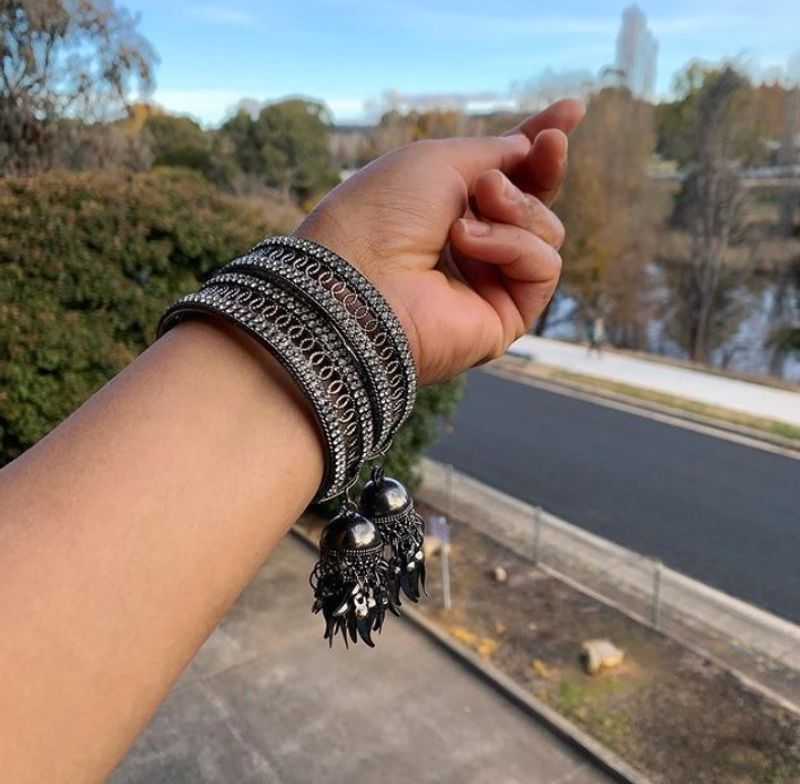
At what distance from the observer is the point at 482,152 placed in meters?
1.58

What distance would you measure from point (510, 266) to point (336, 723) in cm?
455

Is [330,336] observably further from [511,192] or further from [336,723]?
[336,723]

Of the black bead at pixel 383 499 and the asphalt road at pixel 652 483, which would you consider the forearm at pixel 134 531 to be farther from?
the asphalt road at pixel 652 483

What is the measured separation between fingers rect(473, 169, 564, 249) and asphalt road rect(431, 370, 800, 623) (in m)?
6.80

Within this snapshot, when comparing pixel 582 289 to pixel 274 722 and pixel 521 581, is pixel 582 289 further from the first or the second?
pixel 274 722

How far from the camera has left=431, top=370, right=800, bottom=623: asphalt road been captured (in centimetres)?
807

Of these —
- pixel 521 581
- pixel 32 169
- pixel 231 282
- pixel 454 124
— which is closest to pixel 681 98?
pixel 454 124

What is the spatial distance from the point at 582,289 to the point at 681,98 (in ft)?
Result: 43.7

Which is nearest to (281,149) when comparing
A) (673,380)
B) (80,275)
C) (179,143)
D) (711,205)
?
(179,143)

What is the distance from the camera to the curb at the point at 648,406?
12.0m

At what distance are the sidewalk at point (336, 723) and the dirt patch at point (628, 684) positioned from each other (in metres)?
0.38

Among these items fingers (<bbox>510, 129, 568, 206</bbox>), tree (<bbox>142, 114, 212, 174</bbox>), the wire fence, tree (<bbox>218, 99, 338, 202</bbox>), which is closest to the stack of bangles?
fingers (<bbox>510, 129, 568, 206</bbox>)

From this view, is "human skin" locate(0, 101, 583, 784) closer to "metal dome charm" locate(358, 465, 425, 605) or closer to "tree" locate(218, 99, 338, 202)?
"metal dome charm" locate(358, 465, 425, 605)

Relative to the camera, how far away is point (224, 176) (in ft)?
86.5
